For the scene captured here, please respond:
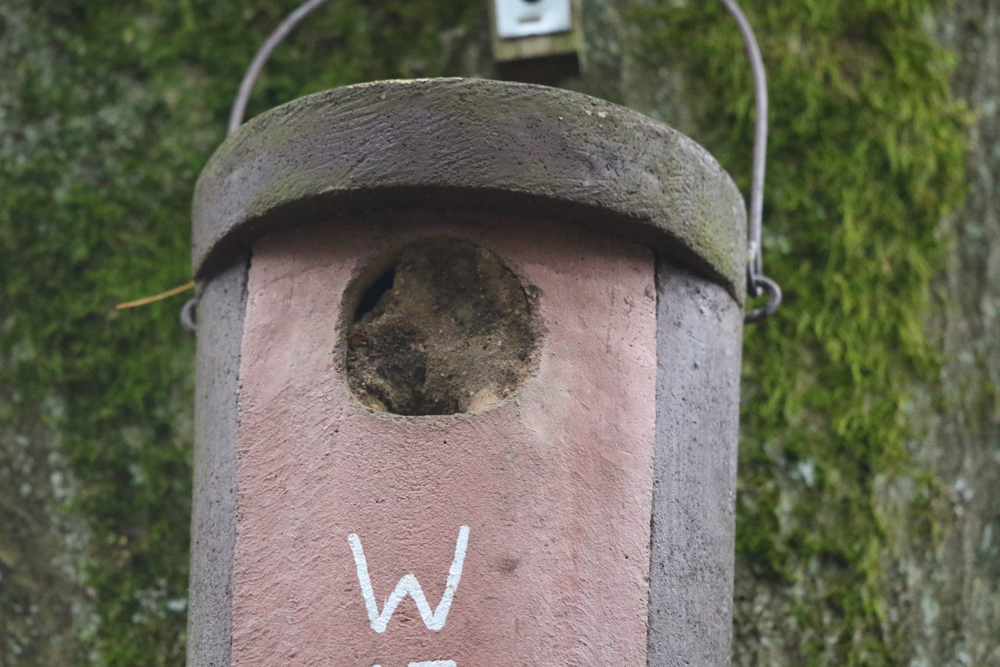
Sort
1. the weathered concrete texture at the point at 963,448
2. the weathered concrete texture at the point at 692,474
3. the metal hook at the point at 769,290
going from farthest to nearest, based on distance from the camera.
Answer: the weathered concrete texture at the point at 963,448 < the metal hook at the point at 769,290 < the weathered concrete texture at the point at 692,474

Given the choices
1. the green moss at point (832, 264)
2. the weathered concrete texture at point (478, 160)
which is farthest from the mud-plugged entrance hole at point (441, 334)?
the green moss at point (832, 264)

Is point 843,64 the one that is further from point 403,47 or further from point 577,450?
point 577,450

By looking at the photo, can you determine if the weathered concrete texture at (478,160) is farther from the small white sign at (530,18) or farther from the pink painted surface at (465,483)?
the small white sign at (530,18)

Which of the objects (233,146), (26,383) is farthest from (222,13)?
(233,146)

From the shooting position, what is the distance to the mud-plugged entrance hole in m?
1.81

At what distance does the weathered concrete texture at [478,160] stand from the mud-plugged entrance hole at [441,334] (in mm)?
104

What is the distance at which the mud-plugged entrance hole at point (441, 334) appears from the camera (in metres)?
1.81

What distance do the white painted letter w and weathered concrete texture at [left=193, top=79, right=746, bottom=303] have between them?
0.53 metres

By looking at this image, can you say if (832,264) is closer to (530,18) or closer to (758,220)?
(758,220)

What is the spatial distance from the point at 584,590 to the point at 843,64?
1996 mm

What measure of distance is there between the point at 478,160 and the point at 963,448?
5.57 ft

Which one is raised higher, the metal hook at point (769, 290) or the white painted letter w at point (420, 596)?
the metal hook at point (769, 290)

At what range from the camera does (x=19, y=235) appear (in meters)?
2.95

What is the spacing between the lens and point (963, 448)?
2.88 meters
